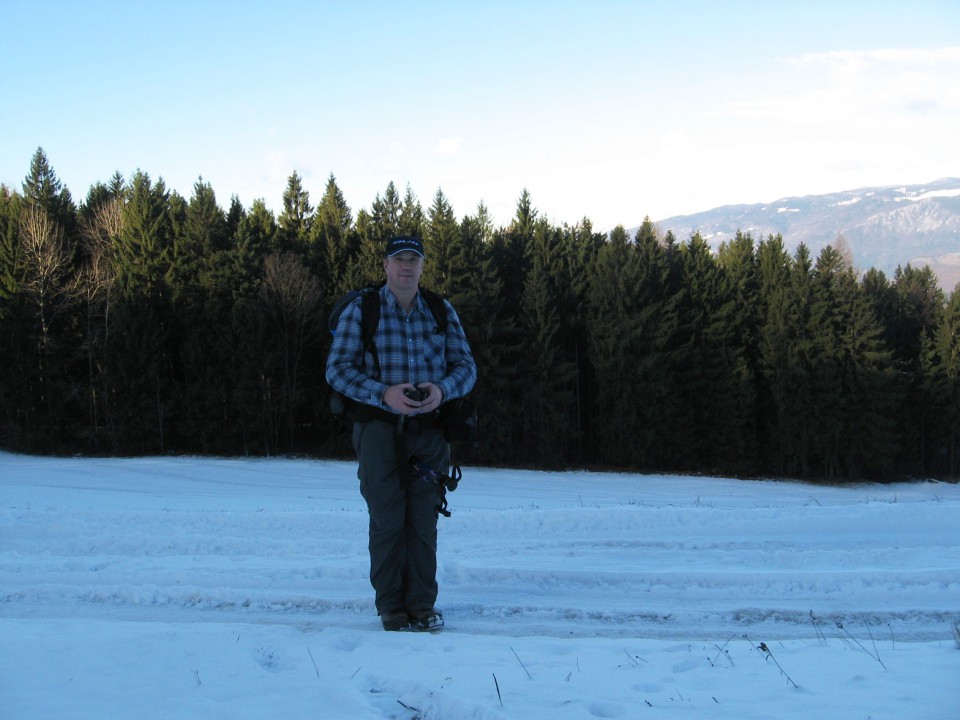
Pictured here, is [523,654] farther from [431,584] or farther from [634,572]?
[634,572]

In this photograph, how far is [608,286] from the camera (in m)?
36.4

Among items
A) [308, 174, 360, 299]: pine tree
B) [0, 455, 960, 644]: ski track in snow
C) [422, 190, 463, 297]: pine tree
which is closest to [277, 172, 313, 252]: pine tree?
[308, 174, 360, 299]: pine tree

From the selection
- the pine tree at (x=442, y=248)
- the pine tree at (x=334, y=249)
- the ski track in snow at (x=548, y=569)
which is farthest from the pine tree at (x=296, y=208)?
the ski track in snow at (x=548, y=569)

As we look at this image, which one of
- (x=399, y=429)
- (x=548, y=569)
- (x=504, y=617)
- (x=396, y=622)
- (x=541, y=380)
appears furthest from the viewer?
(x=541, y=380)

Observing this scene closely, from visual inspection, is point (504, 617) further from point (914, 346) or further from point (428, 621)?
point (914, 346)

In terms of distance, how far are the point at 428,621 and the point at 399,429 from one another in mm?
1258

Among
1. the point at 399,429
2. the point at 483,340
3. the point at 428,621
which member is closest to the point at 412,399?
the point at 399,429

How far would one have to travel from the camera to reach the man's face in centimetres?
502

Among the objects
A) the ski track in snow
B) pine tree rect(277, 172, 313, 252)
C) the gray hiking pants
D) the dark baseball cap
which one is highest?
Answer: pine tree rect(277, 172, 313, 252)

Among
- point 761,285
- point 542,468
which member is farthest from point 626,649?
point 761,285

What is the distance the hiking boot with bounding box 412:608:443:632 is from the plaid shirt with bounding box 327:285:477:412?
1351mm

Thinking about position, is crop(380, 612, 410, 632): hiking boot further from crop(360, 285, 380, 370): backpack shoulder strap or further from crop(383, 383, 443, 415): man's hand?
crop(360, 285, 380, 370): backpack shoulder strap

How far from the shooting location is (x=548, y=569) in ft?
20.9

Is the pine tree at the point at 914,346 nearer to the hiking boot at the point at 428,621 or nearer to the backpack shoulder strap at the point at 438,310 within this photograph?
the backpack shoulder strap at the point at 438,310
